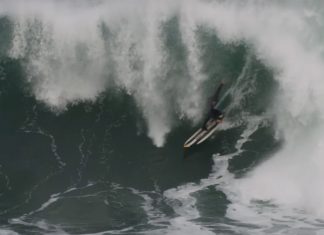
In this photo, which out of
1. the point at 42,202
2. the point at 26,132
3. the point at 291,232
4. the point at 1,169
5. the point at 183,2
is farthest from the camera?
the point at 183,2

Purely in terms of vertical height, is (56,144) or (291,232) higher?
(56,144)

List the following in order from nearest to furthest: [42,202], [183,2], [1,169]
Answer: [42,202], [1,169], [183,2]

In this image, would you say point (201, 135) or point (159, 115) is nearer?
point (201, 135)

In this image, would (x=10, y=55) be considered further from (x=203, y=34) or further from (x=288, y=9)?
(x=288, y=9)

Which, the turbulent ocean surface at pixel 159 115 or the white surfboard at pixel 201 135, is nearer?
the turbulent ocean surface at pixel 159 115

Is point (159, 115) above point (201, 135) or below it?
above

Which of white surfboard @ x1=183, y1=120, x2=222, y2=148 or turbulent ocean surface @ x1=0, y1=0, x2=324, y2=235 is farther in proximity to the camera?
white surfboard @ x1=183, y1=120, x2=222, y2=148

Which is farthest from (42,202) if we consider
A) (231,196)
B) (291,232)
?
(291,232)

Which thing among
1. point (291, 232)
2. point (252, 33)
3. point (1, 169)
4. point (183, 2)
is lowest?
point (291, 232)
